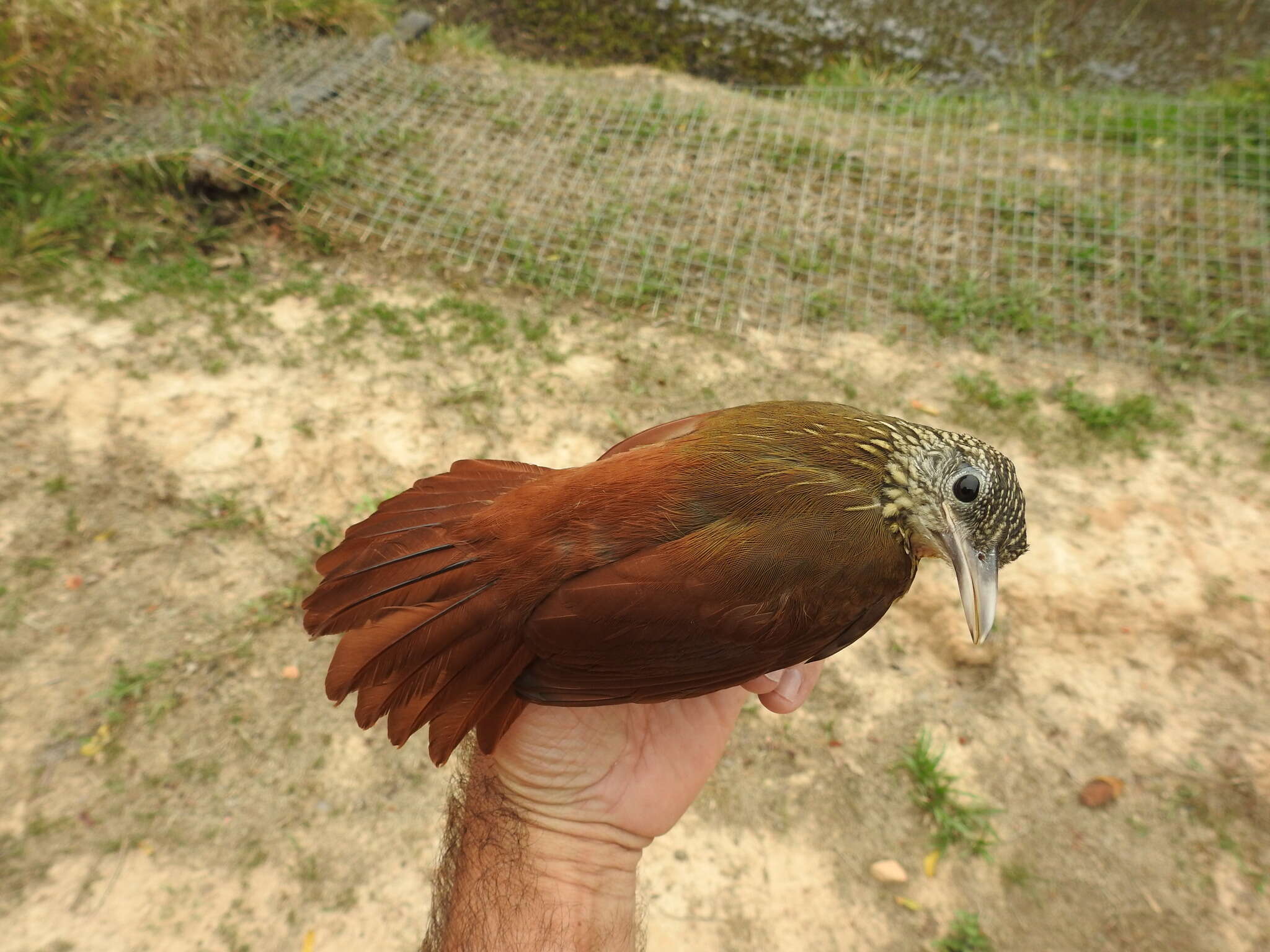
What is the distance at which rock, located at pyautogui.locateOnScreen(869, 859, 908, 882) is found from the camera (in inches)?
96.9

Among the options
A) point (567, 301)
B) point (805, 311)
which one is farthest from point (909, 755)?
point (567, 301)

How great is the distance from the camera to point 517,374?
371 cm

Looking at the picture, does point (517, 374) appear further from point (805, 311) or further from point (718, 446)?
point (718, 446)

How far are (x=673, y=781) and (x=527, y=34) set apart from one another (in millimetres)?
6919

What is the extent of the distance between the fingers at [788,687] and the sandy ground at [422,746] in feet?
2.43

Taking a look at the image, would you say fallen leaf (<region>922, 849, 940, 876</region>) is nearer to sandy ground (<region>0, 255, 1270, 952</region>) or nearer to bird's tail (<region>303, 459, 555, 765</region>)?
sandy ground (<region>0, 255, 1270, 952</region>)

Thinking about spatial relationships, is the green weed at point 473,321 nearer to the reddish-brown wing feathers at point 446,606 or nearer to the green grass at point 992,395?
the reddish-brown wing feathers at point 446,606

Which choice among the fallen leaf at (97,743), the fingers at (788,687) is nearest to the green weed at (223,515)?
the fallen leaf at (97,743)

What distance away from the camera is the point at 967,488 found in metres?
1.84

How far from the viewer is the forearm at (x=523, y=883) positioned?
1.76 m

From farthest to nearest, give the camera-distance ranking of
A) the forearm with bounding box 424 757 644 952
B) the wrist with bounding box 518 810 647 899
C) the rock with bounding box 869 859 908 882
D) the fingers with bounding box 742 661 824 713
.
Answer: the rock with bounding box 869 859 908 882
the fingers with bounding box 742 661 824 713
the wrist with bounding box 518 810 647 899
the forearm with bounding box 424 757 644 952

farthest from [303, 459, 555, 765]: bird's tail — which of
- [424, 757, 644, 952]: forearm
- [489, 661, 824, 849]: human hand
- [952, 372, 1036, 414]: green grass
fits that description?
[952, 372, 1036, 414]: green grass

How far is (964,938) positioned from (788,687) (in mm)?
1130

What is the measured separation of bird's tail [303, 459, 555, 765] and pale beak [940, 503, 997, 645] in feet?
3.58
